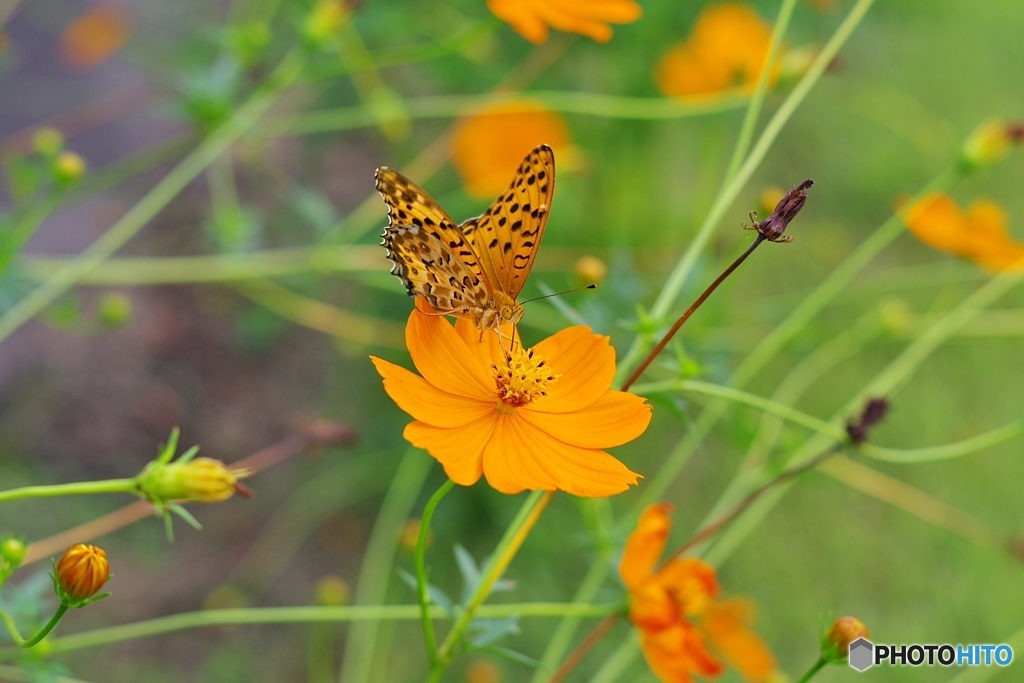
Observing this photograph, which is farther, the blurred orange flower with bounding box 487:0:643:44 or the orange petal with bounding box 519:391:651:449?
the blurred orange flower with bounding box 487:0:643:44

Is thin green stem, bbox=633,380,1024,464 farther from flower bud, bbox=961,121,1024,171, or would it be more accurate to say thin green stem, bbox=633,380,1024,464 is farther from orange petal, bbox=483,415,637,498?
flower bud, bbox=961,121,1024,171

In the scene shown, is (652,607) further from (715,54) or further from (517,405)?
(715,54)

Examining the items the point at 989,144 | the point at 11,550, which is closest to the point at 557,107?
the point at 989,144

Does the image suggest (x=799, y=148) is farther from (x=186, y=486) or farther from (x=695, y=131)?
(x=186, y=486)

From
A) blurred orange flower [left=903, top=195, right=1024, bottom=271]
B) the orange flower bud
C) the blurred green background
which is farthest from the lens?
the blurred green background

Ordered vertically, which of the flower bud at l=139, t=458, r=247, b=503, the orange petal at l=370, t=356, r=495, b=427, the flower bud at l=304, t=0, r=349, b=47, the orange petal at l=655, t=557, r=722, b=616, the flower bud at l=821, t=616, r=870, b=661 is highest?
the flower bud at l=304, t=0, r=349, b=47

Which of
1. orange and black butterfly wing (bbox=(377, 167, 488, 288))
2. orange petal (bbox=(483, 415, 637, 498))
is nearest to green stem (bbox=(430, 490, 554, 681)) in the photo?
orange petal (bbox=(483, 415, 637, 498))

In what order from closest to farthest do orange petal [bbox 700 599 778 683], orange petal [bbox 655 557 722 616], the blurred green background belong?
1. orange petal [bbox 655 557 722 616]
2. orange petal [bbox 700 599 778 683]
3. the blurred green background

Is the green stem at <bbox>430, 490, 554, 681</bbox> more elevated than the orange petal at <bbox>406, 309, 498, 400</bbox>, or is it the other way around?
the orange petal at <bbox>406, 309, 498, 400</bbox>
